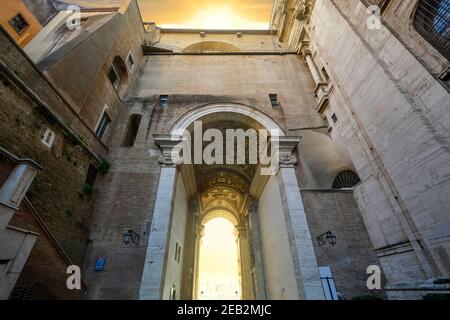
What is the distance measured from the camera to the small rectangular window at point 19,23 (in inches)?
487

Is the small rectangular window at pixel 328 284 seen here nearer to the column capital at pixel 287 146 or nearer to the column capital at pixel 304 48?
the column capital at pixel 287 146

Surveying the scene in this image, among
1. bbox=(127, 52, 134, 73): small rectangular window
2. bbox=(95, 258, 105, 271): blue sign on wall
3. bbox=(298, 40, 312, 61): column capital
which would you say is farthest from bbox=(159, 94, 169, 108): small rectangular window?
bbox=(298, 40, 312, 61): column capital

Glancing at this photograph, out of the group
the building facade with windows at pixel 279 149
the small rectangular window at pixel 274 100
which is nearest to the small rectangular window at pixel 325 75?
the building facade with windows at pixel 279 149

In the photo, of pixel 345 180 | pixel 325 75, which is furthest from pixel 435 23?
pixel 345 180

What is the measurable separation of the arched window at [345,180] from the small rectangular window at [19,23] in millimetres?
20713

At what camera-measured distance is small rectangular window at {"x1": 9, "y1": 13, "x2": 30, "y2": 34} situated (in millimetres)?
12359

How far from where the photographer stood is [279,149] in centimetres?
878

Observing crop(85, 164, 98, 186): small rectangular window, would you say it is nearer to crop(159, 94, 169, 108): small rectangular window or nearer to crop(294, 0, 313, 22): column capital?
crop(159, 94, 169, 108): small rectangular window

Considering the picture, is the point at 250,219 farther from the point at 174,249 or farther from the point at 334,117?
the point at 334,117

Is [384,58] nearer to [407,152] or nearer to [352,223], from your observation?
[407,152]

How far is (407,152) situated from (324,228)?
3.49 m

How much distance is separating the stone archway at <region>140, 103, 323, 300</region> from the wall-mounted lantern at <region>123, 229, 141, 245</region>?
528 mm

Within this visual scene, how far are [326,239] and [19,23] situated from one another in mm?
21099
